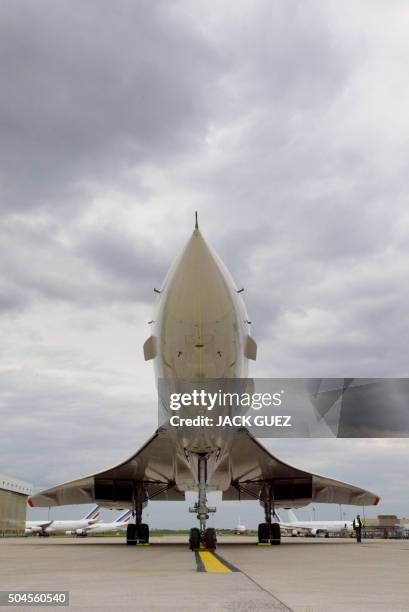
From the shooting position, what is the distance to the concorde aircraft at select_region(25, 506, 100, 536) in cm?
5666

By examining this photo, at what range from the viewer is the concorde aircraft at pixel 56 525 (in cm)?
5666

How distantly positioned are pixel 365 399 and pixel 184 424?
28.3 feet

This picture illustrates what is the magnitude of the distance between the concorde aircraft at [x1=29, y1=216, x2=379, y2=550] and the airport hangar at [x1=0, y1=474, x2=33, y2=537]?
73.9 feet

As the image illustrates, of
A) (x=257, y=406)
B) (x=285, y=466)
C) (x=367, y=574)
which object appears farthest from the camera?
(x=285, y=466)

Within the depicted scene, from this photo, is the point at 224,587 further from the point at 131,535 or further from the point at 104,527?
the point at 104,527

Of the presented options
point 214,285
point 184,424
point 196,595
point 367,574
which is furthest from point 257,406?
point 196,595

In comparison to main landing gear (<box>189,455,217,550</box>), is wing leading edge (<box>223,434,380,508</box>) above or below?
above

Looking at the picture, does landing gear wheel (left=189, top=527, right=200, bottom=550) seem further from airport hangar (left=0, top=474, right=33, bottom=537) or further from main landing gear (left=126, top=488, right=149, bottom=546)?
airport hangar (left=0, top=474, right=33, bottom=537)

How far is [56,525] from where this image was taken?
60.2m

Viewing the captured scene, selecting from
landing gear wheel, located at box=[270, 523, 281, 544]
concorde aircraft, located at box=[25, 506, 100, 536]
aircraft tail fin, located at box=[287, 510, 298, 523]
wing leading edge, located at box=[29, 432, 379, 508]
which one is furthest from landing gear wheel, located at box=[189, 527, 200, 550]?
aircraft tail fin, located at box=[287, 510, 298, 523]

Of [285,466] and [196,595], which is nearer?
[196,595]

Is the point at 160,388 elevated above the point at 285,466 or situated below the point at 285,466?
above

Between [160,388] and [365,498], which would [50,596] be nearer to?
[160,388]

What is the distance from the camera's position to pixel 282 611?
396 centimetres
